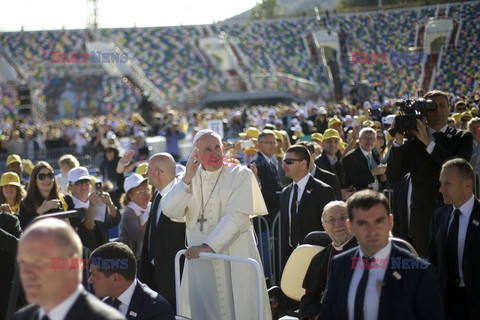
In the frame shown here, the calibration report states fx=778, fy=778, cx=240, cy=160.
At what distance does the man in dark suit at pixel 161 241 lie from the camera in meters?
7.15

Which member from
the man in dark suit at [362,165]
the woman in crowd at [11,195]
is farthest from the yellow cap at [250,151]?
the woman in crowd at [11,195]

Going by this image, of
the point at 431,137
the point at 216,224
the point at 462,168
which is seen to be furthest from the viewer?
the point at 431,137

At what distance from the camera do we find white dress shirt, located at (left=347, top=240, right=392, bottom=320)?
165 inches

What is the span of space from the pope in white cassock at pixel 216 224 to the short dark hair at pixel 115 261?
3.47 ft

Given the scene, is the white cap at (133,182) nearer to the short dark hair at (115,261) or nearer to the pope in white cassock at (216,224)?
the pope in white cassock at (216,224)

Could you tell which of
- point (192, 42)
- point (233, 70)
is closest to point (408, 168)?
point (233, 70)

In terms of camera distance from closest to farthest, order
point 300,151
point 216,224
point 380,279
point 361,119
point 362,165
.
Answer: point 380,279
point 216,224
point 300,151
point 362,165
point 361,119

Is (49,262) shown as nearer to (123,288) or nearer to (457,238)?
(123,288)

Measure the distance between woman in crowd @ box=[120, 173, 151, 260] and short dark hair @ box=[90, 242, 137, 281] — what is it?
3074 millimetres

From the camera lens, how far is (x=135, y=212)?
859 centimetres

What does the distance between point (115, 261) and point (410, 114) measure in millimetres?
2823

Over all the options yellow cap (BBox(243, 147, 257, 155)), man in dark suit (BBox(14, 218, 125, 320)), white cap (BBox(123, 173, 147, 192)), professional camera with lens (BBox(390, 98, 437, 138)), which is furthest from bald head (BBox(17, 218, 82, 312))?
yellow cap (BBox(243, 147, 257, 155))

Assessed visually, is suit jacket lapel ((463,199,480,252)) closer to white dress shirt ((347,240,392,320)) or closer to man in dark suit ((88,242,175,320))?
white dress shirt ((347,240,392,320))

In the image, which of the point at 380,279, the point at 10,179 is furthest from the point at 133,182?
the point at 380,279
